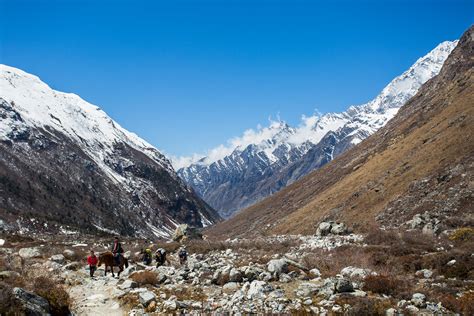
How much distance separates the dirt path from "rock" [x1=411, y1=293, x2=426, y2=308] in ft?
40.0

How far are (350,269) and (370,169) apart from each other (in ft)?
286

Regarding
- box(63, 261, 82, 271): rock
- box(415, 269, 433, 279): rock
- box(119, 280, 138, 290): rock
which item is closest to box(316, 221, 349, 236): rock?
box(415, 269, 433, 279): rock

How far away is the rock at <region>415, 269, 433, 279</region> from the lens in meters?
22.9

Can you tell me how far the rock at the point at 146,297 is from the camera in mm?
18500

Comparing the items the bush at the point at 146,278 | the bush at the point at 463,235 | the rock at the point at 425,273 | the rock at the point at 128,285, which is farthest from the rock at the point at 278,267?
the bush at the point at 463,235

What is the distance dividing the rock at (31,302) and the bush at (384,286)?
13155mm

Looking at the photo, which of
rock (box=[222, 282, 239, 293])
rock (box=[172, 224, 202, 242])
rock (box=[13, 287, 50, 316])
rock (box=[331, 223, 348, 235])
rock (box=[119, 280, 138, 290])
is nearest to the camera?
rock (box=[13, 287, 50, 316])

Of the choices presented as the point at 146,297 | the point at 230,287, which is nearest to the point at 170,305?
the point at 146,297

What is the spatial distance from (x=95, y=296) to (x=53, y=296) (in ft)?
16.5

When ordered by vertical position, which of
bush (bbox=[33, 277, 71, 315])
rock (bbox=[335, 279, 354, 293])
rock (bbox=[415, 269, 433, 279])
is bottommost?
rock (bbox=[415, 269, 433, 279])

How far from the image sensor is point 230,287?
813 inches

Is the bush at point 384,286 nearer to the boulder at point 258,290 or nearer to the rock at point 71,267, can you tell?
the boulder at point 258,290

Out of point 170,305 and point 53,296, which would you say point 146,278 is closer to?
point 170,305

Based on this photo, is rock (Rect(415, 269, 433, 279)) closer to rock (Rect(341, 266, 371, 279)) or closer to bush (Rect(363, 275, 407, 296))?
rock (Rect(341, 266, 371, 279))
